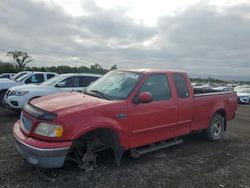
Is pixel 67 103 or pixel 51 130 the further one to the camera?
pixel 67 103

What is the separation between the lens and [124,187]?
394cm

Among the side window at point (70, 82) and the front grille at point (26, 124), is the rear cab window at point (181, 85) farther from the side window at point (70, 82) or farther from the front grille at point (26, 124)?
the side window at point (70, 82)

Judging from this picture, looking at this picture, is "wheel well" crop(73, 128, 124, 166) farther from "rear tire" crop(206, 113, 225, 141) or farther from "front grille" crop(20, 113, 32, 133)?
"rear tire" crop(206, 113, 225, 141)

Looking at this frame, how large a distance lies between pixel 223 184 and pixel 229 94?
3630 mm

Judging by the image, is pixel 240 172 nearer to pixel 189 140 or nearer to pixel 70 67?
pixel 189 140

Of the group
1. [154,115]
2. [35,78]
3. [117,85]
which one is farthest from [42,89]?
[154,115]

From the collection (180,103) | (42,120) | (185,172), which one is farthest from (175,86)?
(42,120)

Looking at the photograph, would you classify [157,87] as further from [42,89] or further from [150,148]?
[42,89]

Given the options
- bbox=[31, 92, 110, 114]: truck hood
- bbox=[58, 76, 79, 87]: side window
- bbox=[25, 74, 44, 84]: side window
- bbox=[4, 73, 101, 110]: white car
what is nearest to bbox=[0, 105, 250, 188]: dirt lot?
bbox=[31, 92, 110, 114]: truck hood

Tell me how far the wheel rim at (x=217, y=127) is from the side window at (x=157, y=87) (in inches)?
89.8

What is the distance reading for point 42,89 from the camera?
952cm

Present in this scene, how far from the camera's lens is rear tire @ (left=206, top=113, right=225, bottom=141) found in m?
6.75

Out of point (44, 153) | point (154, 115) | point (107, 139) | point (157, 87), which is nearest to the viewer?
point (44, 153)

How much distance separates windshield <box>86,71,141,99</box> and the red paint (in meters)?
0.15
